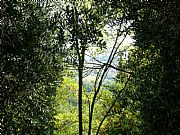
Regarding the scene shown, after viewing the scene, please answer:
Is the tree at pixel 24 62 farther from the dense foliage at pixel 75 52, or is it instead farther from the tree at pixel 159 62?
the tree at pixel 159 62

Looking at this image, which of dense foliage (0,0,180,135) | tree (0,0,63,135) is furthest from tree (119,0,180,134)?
tree (0,0,63,135)

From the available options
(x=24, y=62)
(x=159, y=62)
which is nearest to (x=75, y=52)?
(x=24, y=62)

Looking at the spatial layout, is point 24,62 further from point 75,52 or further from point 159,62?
point 159,62

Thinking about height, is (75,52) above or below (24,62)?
above

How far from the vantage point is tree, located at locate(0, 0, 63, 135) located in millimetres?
3586

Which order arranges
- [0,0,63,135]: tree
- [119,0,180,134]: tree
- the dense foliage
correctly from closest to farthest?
[119,0,180,134]: tree → the dense foliage → [0,0,63,135]: tree

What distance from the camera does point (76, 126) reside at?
9.73 m

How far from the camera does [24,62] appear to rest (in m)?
3.76

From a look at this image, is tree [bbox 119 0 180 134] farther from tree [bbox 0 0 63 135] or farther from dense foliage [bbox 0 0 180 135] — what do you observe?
tree [bbox 0 0 63 135]

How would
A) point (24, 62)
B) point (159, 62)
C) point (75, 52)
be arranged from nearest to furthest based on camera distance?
point (159, 62), point (24, 62), point (75, 52)

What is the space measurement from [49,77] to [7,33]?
0.89m

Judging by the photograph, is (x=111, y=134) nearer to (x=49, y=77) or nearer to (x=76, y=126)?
(x=76, y=126)

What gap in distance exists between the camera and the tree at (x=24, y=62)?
3586 mm

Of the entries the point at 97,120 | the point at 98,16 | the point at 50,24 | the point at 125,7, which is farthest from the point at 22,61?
the point at 97,120
